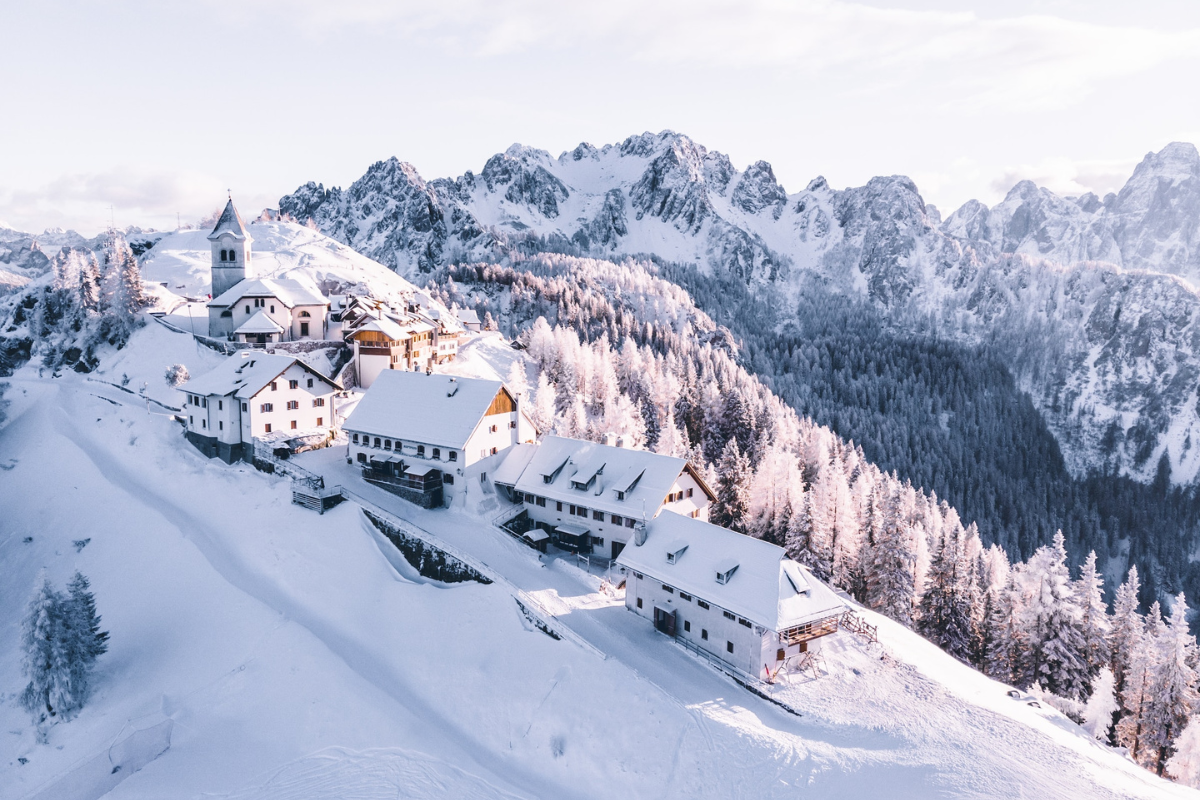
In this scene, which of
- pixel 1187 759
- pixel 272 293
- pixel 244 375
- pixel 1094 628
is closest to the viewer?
pixel 1187 759

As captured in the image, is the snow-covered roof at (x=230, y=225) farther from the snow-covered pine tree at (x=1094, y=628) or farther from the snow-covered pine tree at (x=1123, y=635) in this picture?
the snow-covered pine tree at (x=1123, y=635)

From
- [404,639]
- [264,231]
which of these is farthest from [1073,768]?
[264,231]

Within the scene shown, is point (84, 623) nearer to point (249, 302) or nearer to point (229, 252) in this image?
point (249, 302)

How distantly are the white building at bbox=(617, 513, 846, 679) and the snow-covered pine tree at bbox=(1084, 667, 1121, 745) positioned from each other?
21779 mm

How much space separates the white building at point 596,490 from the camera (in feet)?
168

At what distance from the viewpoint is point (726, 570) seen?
4069 cm

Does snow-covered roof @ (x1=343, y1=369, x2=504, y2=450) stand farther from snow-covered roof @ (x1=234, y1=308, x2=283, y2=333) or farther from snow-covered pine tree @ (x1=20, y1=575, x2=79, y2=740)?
snow-covered roof @ (x1=234, y1=308, x2=283, y2=333)

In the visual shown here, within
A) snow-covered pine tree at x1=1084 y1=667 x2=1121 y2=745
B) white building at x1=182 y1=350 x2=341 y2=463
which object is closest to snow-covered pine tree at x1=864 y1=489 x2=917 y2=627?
snow-covered pine tree at x1=1084 y1=667 x2=1121 y2=745

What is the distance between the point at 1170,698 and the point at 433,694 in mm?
50870

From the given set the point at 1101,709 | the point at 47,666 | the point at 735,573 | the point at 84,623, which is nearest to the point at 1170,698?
the point at 1101,709

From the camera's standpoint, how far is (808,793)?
30156 millimetres

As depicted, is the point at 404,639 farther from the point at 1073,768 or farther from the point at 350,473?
the point at 1073,768

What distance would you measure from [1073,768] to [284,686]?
140 feet

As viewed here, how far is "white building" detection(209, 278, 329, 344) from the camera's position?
83.2 metres
